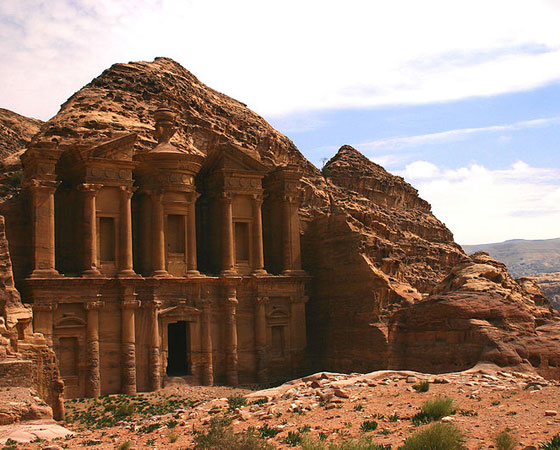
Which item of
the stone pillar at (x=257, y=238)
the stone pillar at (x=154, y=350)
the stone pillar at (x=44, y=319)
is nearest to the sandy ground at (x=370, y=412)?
the stone pillar at (x=44, y=319)

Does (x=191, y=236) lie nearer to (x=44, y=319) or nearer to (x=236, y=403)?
(x=44, y=319)

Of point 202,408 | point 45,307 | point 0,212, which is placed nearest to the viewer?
point 202,408

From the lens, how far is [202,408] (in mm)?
22172

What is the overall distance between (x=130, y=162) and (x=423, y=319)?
1670 cm

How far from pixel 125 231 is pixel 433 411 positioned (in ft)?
69.4

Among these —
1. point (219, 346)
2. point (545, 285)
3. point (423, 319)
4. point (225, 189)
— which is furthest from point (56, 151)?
point (545, 285)

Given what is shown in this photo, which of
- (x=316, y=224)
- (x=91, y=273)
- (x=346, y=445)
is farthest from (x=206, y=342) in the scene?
(x=346, y=445)

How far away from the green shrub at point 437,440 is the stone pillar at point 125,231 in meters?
22.1

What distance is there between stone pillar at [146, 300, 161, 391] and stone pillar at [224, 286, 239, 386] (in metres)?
3.91

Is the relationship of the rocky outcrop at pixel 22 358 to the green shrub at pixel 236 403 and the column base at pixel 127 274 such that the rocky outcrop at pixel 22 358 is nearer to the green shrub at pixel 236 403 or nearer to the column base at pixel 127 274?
the green shrub at pixel 236 403

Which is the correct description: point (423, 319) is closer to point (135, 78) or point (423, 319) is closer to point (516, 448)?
point (516, 448)

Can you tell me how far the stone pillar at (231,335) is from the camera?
3662 cm

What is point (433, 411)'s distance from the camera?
17.7 meters

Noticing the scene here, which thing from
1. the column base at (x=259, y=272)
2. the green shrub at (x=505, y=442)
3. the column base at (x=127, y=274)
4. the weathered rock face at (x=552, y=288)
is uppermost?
A: the column base at (x=127, y=274)
